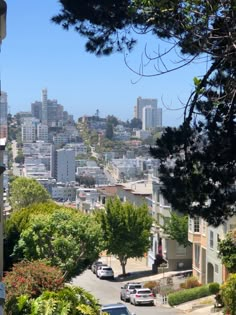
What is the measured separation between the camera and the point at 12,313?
16.5 m

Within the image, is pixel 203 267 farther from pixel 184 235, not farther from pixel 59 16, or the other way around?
pixel 59 16

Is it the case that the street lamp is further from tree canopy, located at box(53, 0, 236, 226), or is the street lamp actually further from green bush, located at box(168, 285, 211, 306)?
green bush, located at box(168, 285, 211, 306)

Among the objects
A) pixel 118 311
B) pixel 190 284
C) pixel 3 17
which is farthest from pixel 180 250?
pixel 3 17

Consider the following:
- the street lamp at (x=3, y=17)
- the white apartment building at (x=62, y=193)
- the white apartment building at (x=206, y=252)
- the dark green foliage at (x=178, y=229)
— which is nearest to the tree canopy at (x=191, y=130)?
the street lamp at (x=3, y=17)

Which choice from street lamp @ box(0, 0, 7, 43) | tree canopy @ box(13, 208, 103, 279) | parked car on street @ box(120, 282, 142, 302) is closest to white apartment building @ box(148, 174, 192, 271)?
parked car on street @ box(120, 282, 142, 302)

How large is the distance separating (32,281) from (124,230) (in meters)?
29.9

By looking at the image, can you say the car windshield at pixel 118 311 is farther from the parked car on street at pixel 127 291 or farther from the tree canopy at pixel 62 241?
the parked car on street at pixel 127 291

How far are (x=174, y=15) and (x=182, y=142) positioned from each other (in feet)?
8.18

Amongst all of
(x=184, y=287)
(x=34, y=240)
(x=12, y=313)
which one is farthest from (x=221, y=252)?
(x=12, y=313)

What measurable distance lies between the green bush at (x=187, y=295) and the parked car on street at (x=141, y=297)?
3.29 feet

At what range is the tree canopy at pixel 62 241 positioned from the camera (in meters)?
31.7

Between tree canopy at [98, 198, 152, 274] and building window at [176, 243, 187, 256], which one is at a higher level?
tree canopy at [98, 198, 152, 274]

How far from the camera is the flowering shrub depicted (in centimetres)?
1906

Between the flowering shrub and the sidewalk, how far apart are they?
38.8 feet
